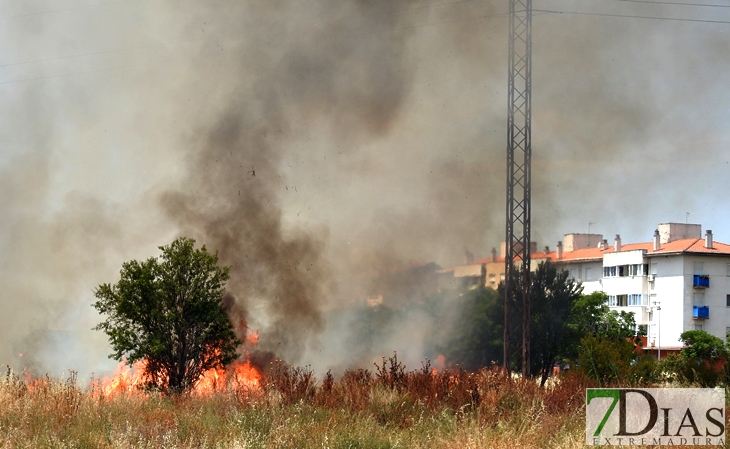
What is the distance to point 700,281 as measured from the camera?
8056 centimetres

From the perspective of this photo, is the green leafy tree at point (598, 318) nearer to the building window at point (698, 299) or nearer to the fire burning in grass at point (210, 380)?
the building window at point (698, 299)

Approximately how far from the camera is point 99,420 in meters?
16.6

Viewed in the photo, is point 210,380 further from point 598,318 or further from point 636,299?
point 636,299

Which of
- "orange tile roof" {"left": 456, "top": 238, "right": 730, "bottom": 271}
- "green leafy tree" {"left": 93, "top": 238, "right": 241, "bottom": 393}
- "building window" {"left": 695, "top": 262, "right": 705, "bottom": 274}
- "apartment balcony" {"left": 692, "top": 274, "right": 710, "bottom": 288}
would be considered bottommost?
"green leafy tree" {"left": 93, "top": 238, "right": 241, "bottom": 393}

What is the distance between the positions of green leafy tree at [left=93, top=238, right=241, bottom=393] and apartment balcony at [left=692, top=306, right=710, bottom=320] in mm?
61877

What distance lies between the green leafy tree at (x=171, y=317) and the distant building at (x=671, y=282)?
49.6 meters

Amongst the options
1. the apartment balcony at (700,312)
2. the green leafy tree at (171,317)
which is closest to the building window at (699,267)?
the apartment balcony at (700,312)

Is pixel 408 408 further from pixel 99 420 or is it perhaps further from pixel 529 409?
pixel 99 420

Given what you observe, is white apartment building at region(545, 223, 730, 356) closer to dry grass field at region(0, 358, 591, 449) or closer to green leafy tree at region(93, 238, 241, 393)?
green leafy tree at region(93, 238, 241, 393)

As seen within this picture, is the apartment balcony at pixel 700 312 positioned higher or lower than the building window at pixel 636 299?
lower

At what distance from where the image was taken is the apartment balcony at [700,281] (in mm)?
80375

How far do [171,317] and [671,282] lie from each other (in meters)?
65.3

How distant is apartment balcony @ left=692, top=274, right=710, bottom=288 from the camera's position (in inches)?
3164

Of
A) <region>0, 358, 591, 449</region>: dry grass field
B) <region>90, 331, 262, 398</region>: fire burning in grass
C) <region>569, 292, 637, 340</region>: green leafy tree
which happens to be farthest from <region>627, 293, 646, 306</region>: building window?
<region>0, 358, 591, 449</region>: dry grass field
